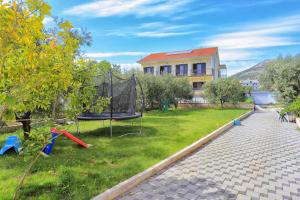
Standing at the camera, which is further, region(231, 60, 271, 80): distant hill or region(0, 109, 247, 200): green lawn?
region(231, 60, 271, 80): distant hill

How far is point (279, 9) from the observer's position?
13.6 metres

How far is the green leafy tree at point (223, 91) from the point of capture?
18.9 m

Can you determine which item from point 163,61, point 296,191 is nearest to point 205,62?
point 163,61

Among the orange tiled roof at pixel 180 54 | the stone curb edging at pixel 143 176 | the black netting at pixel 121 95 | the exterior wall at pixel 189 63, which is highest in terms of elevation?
the orange tiled roof at pixel 180 54

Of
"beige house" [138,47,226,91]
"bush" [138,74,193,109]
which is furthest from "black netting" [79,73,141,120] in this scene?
"beige house" [138,47,226,91]

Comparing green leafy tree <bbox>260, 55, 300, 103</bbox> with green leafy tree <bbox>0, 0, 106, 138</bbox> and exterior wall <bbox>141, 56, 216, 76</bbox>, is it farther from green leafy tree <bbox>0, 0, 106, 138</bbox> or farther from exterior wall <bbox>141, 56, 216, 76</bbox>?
exterior wall <bbox>141, 56, 216, 76</bbox>

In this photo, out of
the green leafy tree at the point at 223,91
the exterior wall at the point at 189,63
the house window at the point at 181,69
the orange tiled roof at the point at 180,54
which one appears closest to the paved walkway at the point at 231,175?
the green leafy tree at the point at 223,91

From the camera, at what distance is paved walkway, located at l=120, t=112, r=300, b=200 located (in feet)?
11.0

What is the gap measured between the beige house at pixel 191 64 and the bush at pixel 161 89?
1150 cm

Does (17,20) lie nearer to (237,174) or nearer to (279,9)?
(237,174)

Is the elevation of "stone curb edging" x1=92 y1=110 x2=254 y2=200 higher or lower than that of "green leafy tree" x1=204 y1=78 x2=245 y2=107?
lower

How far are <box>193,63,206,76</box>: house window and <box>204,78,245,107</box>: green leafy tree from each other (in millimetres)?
12127

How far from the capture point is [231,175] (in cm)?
415

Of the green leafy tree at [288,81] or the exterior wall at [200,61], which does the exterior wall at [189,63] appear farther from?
the green leafy tree at [288,81]
